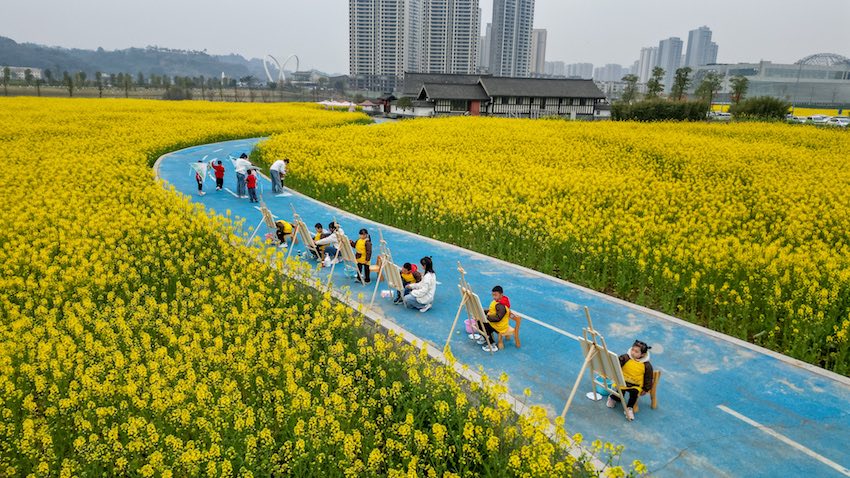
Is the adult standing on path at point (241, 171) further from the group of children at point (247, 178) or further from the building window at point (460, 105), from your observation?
the building window at point (460, 105)

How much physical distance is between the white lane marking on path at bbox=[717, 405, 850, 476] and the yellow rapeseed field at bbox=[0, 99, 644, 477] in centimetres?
227

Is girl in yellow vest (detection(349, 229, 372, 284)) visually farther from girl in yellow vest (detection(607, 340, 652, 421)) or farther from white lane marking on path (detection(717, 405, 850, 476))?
white lane marking on path (detection(717, 405, 850, 476))

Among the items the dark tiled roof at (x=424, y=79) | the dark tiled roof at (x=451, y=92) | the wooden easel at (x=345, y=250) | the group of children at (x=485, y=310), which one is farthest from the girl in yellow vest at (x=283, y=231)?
the dark tiled roof at (x=424, y=79)

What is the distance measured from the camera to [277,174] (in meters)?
21.0

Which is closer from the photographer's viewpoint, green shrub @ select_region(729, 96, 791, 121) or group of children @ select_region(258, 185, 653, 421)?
group of children @ select_region(258, 185, 653, 421)

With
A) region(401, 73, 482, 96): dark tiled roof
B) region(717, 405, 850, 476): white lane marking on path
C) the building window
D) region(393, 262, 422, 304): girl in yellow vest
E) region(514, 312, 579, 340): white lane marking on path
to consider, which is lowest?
region(717, 405, 850, 476): white lane marking on path

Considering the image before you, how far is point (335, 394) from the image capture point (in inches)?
260

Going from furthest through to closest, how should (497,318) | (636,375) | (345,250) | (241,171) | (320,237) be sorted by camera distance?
(241,171), (320,237), (345,250), (497,318), (636,375)

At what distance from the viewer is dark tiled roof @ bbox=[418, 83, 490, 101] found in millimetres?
62250

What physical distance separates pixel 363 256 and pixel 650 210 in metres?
9.65

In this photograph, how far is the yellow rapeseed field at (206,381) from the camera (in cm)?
586

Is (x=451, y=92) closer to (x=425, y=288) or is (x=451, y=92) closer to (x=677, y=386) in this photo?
(x=425, y=288)

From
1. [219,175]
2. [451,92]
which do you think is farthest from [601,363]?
[451,92]

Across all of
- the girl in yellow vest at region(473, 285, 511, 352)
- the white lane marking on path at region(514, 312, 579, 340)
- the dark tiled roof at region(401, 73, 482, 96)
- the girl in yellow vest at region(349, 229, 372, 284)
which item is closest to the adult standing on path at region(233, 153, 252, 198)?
the girl in yellow vest at region(349, 229, 372, 284)
